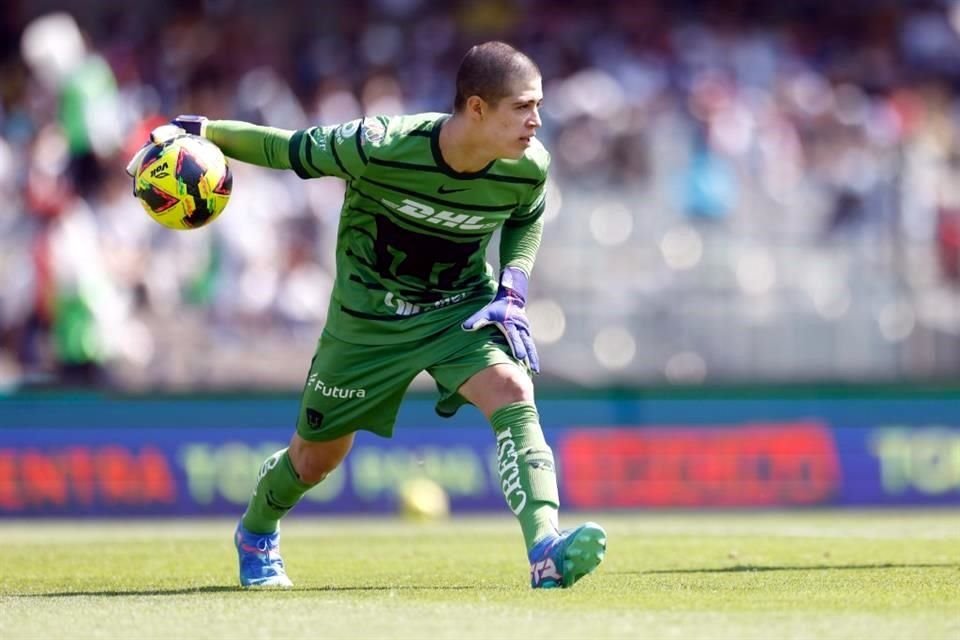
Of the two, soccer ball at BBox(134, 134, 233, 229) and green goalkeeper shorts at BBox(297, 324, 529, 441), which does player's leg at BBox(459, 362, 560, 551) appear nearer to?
green goalkeeper shorts at BBox(297, 324, 529, 441)

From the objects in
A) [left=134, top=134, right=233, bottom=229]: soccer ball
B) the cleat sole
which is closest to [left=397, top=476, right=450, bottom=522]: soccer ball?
[left=134, top=134, right=233, bottom=229]: soccer ball

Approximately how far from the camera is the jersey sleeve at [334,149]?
311 inches

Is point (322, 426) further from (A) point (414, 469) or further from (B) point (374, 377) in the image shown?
(A) point (414, 469)

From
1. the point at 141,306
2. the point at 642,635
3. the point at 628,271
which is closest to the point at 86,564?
the point at 642,635

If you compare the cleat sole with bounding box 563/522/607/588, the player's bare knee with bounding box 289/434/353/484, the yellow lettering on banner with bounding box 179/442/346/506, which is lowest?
the yellow lettering on banner with bounding box 179/442/346/506

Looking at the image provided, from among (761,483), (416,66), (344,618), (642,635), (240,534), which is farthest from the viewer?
(416,66)

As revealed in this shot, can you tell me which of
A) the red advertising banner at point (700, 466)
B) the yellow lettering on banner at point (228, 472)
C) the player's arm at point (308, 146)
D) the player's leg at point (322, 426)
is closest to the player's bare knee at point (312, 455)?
the player's leg at point (322, 426)

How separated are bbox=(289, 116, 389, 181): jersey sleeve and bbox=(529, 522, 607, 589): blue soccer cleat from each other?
1909 mm

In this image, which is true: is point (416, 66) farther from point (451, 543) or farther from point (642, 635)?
point (642, 635)

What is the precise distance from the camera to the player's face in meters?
7.74

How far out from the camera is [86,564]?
1012cm

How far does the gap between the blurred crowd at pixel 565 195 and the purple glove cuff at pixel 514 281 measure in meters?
9.56

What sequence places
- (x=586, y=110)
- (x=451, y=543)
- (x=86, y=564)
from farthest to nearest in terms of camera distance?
(x=586, y=110), (x=451, y=543), (x=86, y=564)

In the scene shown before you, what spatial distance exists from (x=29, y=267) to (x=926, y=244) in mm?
9384
